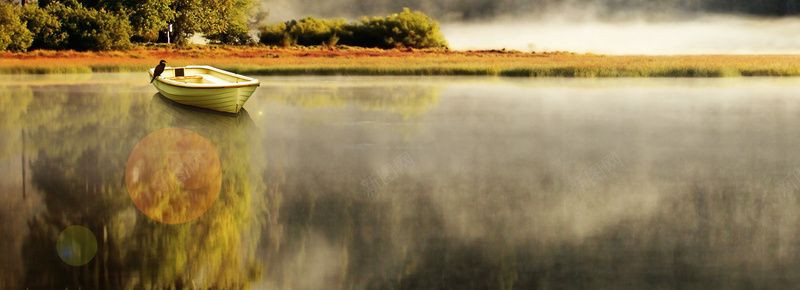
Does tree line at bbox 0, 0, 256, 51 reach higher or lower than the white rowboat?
higher

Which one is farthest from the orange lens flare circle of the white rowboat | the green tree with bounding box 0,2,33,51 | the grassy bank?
the green tree with bounding box 0,2,33,51

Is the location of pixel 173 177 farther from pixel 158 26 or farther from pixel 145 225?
pixel 158 26

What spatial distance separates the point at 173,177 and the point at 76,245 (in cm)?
282

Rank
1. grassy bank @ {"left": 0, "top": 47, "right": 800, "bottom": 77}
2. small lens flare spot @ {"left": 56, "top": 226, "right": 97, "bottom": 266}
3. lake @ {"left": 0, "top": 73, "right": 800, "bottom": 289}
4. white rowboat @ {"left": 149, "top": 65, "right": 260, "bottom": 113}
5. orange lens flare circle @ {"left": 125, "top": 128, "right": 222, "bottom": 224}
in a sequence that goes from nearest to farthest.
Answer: lake @ {"left": 0, "top": 73, "right": 800, "bottom": 289}, small lens flare spot @ {"left": 56, "top": 226, "right": 97, "bottom": 266}, orange lens flare circle @ {"left": 125, "top": 128, "right": 222, "bottom": 224}, white rowboat @ {"left": 149, "top": 65, "right": 260, "bottom": 113}, grassy bank @ {"left": 0, "top": 47, "right": 800, "bottom": 77}

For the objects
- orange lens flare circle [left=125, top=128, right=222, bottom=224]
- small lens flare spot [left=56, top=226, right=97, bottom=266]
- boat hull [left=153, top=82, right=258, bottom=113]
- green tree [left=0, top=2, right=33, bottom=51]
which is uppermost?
green tree [left=0, top=2, right=33, bottom=51]

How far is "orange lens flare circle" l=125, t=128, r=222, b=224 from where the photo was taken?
7.50 m

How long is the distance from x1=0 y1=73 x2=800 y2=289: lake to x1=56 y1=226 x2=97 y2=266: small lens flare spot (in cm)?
3

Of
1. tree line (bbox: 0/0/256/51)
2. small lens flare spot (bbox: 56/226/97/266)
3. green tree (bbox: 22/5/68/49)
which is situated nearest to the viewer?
small lens flare spot (bbox: 56/226/97/266)

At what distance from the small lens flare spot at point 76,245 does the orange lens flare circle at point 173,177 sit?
65 centimetres

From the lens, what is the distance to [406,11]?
3641 cm

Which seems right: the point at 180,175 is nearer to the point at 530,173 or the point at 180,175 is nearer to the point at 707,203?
the point at 530,173

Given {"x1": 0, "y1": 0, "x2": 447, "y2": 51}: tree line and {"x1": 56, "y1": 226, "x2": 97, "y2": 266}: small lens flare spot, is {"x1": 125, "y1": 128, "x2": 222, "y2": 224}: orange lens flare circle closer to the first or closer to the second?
{"x1": 56, "y1": 226, "x2": 97, "y2": 266}: small lens flare spot

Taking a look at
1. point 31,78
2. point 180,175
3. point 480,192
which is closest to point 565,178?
point 480,192

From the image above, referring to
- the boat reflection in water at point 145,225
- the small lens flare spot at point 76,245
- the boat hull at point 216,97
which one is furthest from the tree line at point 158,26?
the small lens flare spot at point 76,245
